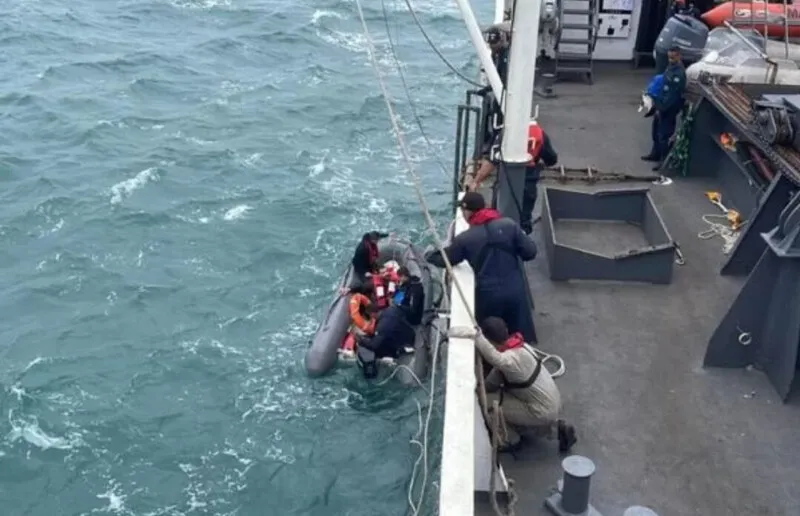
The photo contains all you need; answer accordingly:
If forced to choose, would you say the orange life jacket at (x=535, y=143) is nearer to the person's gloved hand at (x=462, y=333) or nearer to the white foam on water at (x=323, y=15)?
the person's gloved hand at (x=462, y=333)

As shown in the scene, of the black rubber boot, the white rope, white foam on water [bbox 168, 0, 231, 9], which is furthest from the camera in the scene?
white foam on water [bbox 168, 0, 231, 9]

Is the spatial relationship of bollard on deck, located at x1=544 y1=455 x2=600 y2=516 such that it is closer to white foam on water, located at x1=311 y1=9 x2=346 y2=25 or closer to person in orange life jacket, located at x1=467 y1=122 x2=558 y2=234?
person in orange life jacket, located at x1=467 y1=122 x2=558 y2=234

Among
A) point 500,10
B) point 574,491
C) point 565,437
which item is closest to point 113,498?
point 565,437

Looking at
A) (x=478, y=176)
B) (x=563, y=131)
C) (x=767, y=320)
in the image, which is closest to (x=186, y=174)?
(x=563, y=131)

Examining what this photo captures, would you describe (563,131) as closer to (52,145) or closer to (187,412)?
(187,412)

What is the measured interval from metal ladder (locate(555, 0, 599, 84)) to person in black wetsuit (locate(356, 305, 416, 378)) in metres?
5.05

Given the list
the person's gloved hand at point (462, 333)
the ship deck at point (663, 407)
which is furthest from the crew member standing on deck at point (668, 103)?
the person's gloved hand at point (462, 333)

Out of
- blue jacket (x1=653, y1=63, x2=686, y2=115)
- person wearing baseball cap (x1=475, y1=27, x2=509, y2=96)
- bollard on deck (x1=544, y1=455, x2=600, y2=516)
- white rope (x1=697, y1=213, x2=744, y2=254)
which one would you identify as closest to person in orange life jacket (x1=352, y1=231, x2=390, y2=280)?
person wearing baseball cap (x1=475, y1=27, x2=509, y2=96)

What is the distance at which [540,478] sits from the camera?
664 centimetres

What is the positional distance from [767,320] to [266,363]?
863cm

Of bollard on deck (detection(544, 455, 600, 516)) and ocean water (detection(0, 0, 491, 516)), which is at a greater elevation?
bollard on deck (detection(544, 455, 600, 516))

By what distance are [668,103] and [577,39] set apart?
412cm

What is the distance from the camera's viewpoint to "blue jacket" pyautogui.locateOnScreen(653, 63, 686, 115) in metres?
11.6

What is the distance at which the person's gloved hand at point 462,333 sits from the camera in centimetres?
622
